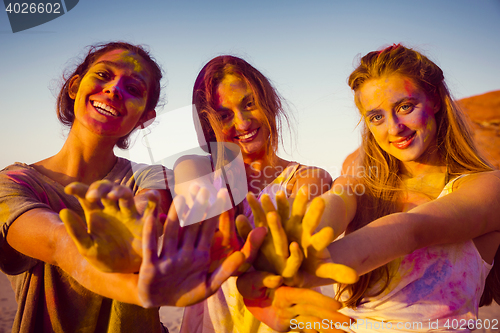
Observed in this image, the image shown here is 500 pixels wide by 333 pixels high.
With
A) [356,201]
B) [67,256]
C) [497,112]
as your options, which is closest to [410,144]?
[356,201]

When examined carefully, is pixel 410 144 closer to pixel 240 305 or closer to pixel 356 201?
pixel 356 201

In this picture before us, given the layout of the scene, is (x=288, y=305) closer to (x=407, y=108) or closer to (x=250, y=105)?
(x=407, y=108)

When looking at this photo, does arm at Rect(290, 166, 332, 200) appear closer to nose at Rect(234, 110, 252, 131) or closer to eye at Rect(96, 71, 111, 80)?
nose at Rect(234, 110, 252, 131)

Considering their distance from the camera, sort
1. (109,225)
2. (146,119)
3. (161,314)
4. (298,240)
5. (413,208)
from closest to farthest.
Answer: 1. (109,225)
2. (298,240)
3. (413,208)
4. (146,119)
5. (161,314)

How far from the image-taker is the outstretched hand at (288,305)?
118 cm

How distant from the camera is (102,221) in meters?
1.11

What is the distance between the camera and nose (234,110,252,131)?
2.46 metres

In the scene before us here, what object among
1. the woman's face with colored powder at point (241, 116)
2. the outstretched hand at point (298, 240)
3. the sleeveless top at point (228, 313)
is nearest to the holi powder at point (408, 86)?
the sleeveless top at point (228, 313)

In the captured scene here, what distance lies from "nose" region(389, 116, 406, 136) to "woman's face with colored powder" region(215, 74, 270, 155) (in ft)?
3.24

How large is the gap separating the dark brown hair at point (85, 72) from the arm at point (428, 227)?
201 cm

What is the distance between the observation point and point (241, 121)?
2.47 meters

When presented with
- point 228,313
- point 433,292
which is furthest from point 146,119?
point 433,292

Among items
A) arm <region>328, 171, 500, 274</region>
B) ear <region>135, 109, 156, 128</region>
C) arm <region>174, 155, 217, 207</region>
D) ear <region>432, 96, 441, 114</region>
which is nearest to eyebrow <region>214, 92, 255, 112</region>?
arm <region>174, 155, 217, 207</region>

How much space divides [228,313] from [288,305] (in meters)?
1.13
